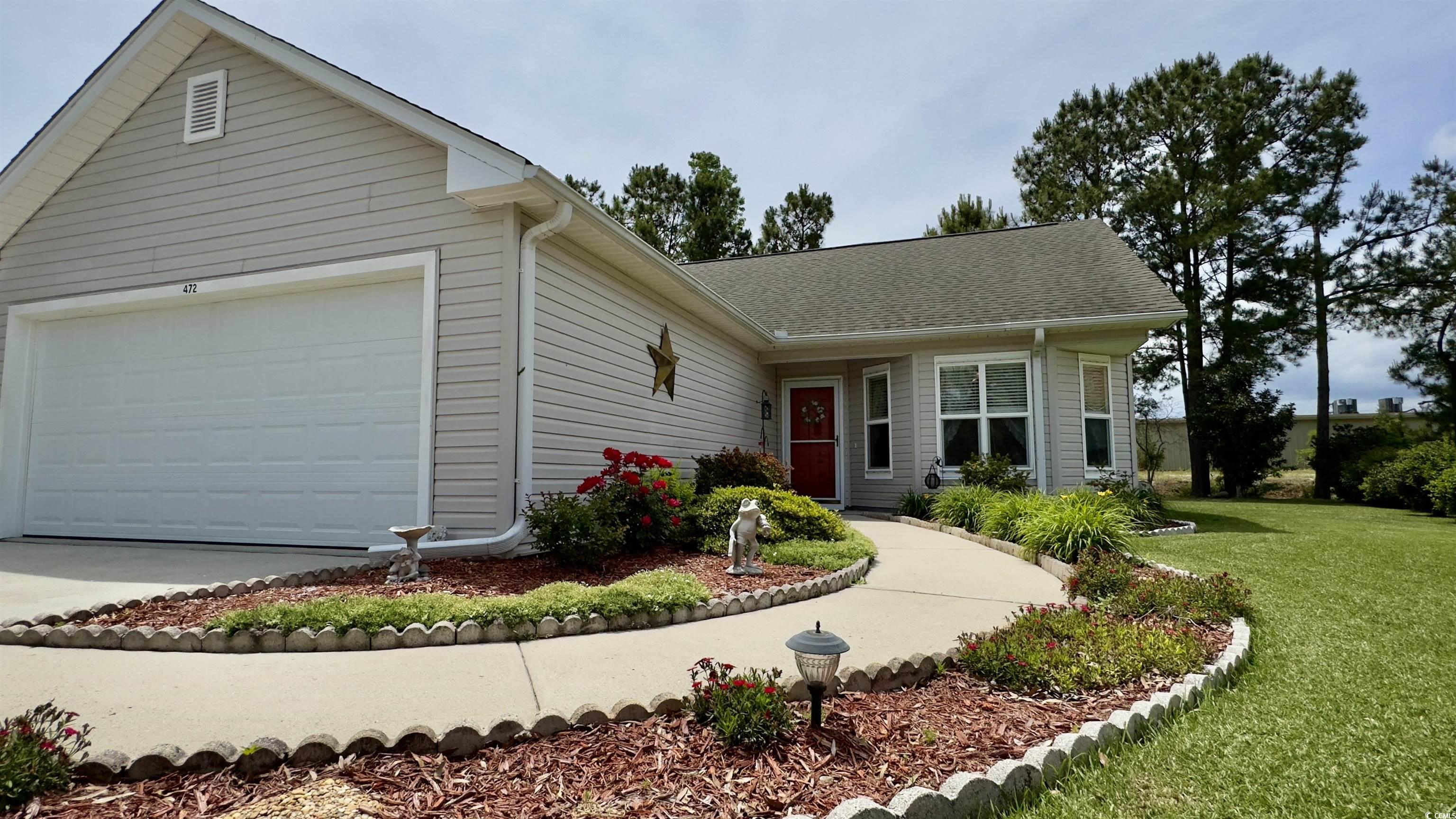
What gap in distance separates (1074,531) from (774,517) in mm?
2797

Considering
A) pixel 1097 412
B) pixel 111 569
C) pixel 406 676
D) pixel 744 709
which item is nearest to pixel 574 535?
pixel 406 676

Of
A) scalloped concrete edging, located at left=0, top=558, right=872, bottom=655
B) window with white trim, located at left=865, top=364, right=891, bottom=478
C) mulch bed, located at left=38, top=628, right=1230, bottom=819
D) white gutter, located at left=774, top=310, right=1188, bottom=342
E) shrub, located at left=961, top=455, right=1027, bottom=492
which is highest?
white gutter, located at left=774, top=310, right=1188, bottom=342

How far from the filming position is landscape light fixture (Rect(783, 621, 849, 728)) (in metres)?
2.42

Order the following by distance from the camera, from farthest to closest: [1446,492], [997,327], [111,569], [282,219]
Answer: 1. [1446,492]
2. [997,327]
3. [282,219]
4. [111,569]

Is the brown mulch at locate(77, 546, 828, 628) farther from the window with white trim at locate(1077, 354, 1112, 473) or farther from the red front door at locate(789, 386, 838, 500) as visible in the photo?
the window with white trim at locate(1077, 354, 1112, 473)

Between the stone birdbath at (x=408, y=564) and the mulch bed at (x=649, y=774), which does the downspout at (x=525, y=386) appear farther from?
the mulch bed at (x=649, y=774)

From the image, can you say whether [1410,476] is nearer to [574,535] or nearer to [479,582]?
[574,535]

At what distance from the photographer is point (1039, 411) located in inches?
Result: 415

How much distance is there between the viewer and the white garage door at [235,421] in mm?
6543

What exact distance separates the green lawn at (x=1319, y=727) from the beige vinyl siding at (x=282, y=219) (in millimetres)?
4855

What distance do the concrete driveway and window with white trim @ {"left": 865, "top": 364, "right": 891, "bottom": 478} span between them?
8.09 metres

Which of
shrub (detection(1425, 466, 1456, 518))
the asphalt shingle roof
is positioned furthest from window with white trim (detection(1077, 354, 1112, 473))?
shrub (detection(1425, 466, 1456, 518))

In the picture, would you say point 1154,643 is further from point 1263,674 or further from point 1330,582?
point 1330,582

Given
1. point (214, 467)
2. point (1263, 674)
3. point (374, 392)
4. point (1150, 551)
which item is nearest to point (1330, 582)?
point (1150, 551)
